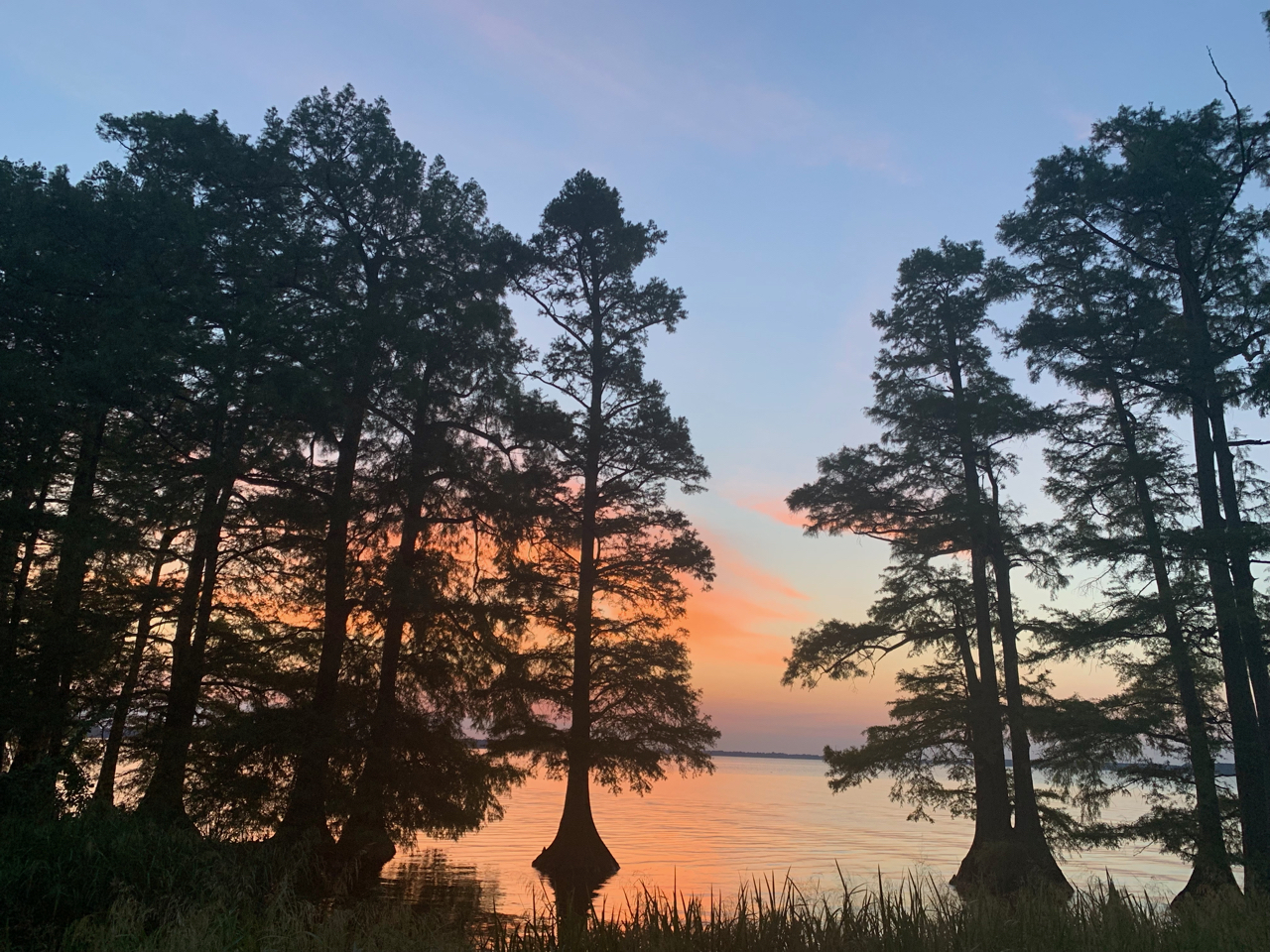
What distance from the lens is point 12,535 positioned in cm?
1428

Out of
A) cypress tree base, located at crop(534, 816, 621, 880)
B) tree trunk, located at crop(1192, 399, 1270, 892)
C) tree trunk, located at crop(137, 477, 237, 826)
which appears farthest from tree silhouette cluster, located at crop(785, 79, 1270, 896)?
tree trunk, located at crop(137, 477, 237, 826)

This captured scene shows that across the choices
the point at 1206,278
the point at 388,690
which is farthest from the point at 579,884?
the point at 1206,278

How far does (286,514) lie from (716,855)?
20197mm

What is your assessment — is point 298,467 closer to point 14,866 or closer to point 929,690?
point 14,866

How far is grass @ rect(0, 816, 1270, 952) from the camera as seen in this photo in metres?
6.44

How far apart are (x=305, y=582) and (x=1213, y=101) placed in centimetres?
2266

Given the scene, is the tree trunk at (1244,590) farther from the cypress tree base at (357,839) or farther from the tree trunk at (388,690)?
the cypress tree base at (357,839)

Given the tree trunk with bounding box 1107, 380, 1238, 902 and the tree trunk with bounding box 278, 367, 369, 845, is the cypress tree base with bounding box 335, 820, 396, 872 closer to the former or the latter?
the tree trunk with bounding box 278, 367, 369, 845

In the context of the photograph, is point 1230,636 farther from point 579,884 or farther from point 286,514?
point 286,514

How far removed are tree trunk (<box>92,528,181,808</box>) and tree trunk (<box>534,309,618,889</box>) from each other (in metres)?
10.8

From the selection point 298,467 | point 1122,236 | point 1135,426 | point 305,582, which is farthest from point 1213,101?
point 305,582

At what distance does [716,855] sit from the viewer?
29359mm

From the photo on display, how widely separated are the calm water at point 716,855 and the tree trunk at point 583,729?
2.85ft

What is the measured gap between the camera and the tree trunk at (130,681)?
16.3 m
